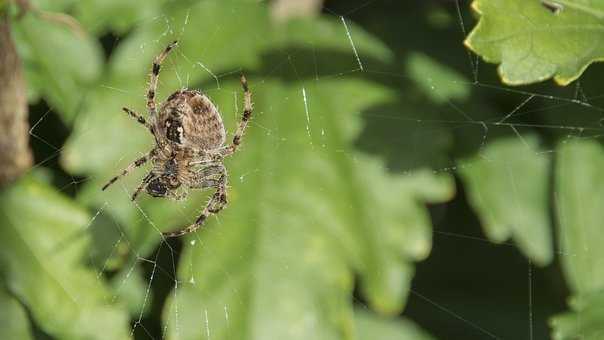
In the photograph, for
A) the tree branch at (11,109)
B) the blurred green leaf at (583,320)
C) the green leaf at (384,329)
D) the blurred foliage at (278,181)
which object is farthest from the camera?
the green leaf at (384,329)

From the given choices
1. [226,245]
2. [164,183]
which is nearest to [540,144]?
[226,245]

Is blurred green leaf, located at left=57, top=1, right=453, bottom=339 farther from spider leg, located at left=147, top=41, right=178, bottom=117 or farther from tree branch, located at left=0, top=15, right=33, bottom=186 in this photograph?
tree branch, located at left=0, top=15, right=33, bottom=186

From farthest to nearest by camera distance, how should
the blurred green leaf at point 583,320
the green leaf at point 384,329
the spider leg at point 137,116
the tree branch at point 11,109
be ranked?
the green leaf at point 384,329 → the spider leg at point 137,116 → the blurred green leaf at point 583,320 → the tree branch at point 11,109

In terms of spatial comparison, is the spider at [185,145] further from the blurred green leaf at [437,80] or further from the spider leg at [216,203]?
the blurred green leaf at [437,80]

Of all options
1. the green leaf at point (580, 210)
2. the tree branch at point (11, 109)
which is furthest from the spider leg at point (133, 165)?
the green leaf at point (580, 210)

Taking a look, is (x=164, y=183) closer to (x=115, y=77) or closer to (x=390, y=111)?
(x=115, y=77)

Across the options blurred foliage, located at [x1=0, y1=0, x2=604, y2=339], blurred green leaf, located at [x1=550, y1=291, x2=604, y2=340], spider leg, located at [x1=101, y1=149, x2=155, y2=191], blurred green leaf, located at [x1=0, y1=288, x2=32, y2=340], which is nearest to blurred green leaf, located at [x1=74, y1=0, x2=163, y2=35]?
blurred foliage, located at [x1=0, y1=0, x2=604, y2=339]
